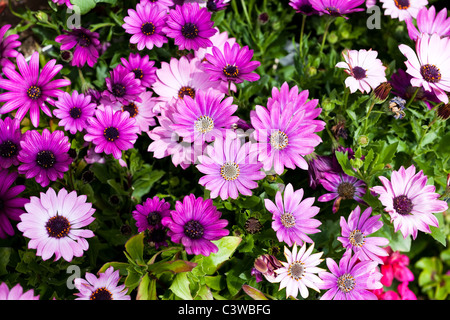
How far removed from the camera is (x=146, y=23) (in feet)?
4.13

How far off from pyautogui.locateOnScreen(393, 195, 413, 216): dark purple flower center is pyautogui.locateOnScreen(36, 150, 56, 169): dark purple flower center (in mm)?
938

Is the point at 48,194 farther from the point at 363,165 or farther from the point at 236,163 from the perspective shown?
the point at 363,165

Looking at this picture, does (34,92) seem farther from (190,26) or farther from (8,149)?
(190,26)

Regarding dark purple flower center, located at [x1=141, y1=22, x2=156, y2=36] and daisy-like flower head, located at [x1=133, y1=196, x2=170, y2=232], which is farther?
dark purple flower center, located at [x1=141, y1=22, x2=156, y2=36]

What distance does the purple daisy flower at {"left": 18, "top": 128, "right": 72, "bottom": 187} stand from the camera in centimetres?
107

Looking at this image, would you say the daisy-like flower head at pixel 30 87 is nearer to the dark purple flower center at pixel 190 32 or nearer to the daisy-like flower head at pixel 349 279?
the dark purple flower center at pixel 190 32

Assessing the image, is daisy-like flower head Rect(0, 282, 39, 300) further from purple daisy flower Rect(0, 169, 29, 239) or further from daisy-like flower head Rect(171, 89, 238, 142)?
daisy-like flower head Rect(171, 89, 238, 142)

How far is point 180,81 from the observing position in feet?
4.22

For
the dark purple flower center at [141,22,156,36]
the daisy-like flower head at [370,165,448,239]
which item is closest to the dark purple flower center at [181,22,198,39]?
the dark purple flower center at [141,22,156,36]

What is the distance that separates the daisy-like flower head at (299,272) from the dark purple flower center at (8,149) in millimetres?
791

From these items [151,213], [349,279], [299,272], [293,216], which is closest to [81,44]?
[151,213]

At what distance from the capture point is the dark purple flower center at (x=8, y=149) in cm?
112

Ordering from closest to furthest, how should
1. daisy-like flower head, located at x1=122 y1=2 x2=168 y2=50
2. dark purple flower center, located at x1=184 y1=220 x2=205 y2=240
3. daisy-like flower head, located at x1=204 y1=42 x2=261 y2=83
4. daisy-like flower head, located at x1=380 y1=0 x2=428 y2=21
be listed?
dark purple flower center, located at x1=184 y1=220 x2=205 y2=240
daisy-like flower head, located at x1=204 y1=42 x2=261 y2=83
daisy-like flower head, located at x1=122 y1=2 x2=168 y2=50
daisy-like flower head, located at x1=380 y1=0 x2=428 y2=21
